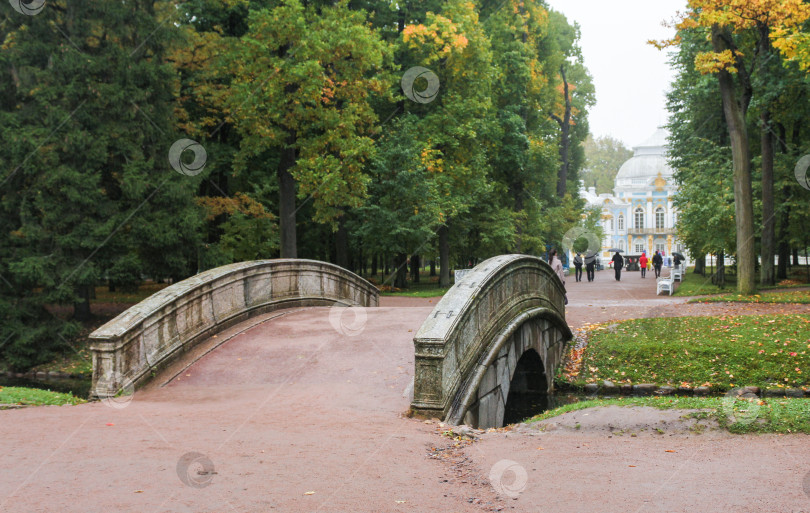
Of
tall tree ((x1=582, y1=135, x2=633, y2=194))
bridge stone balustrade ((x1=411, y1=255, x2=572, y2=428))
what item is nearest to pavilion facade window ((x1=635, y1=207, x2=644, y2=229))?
tall tree ((x1=582, y1=135, x2=633, y2=194))

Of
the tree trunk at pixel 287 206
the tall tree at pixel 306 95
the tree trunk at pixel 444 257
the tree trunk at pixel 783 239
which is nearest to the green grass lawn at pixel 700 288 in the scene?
the tree trunk at pixel 783 239

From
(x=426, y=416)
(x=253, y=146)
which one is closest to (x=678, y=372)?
(x=426, y=416)

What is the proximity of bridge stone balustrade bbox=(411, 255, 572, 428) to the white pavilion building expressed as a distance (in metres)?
70.0

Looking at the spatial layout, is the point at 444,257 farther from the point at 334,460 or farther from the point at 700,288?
the point at 334,460

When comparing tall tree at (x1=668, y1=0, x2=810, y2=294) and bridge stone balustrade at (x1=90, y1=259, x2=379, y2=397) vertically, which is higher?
tall tree at (x1=668, y1=0, x2=810, y2=294)

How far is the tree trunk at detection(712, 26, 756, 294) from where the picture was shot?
1850 centimetres

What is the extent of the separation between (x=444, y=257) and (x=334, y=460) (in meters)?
22.4

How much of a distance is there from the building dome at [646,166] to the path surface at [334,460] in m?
81.1

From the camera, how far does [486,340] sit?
32.5 feet

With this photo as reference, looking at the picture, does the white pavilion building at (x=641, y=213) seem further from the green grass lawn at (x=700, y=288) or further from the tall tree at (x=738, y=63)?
the tall tree at (x=738, y=63)

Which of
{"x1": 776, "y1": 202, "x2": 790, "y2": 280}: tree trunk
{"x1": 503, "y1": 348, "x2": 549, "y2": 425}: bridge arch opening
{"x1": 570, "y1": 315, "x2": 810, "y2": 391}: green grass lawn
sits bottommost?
{"x1": 503, "y1": 348, "x2": 549, "y2": 425}: bridge arch opening

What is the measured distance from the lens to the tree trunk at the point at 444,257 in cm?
2747

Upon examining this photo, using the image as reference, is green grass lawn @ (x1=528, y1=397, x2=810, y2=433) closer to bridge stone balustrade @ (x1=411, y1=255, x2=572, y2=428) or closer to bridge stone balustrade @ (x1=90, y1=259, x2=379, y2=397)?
bridge stone balustrade @ (x1=411, y1=255, x2=572, y2=428)

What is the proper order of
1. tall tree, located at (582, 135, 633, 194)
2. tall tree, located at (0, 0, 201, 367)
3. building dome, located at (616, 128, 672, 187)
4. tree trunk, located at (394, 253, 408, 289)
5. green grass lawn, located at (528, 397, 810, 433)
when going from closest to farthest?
green grass lawn, located at (528, 397, 810, 433) → tall tree, located at (0, 0, 201, 367) → tree trunk, located at (394, 253, 408, 289) → building dome, located at (616, 128, 672, 187) → tall tree, located at (582, 135, 633, 194)
